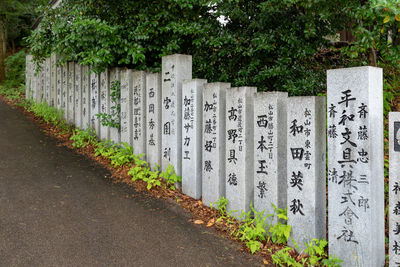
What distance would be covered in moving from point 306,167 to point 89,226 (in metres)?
2.91

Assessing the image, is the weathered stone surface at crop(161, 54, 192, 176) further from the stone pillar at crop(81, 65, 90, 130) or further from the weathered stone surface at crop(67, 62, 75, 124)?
the weathered stone surface at crop(67, 62, 75, 124)

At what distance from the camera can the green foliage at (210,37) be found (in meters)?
6.50

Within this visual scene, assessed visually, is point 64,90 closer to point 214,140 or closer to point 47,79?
point 47,79

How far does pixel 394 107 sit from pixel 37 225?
7.00m

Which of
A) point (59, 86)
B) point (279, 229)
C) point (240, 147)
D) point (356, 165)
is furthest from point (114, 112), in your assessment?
point (356, 165)

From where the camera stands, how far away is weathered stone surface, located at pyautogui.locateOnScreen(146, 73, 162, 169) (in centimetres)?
617

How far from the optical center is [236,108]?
185 inches

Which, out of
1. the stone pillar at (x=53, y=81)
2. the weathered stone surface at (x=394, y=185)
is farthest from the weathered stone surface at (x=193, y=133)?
the stone pillar at (x=53, y=81)

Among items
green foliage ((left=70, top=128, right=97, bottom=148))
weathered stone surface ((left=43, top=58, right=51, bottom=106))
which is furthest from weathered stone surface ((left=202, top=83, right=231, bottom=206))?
weathered stone surface ((left=43, top=58, right=51, bottom=106))

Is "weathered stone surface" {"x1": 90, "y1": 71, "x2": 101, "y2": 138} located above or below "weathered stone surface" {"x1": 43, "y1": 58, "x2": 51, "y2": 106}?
below

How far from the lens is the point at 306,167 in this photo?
3855mm

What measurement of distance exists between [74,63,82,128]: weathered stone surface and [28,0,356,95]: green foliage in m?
1.45

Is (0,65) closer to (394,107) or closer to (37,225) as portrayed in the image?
(37,225)

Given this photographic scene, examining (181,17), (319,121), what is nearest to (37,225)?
(319,121)
